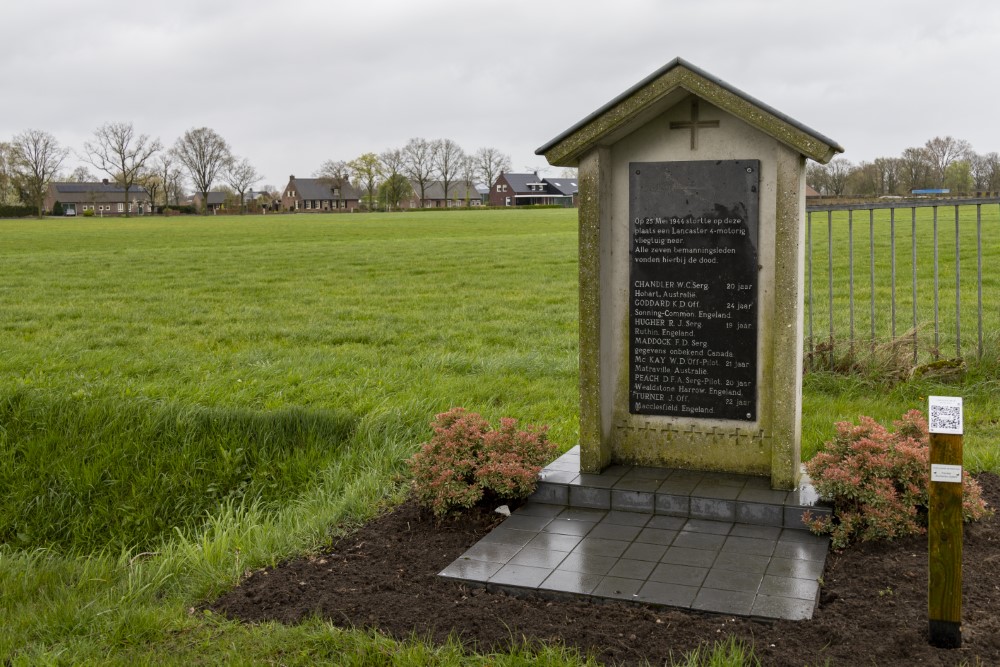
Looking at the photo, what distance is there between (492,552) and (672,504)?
1.37m

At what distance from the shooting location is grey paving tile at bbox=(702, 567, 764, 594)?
5.10 metres

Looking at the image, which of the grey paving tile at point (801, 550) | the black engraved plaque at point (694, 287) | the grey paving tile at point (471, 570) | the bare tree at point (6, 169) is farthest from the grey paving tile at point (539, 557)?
the bare tree at point (6, 169)

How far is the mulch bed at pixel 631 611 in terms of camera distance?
4.38m

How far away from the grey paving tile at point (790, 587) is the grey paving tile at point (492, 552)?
4.82 feet

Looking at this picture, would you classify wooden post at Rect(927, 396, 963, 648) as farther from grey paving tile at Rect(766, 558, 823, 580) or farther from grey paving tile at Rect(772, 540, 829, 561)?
grey paving tile at Rect(772, 540, 829, 561)

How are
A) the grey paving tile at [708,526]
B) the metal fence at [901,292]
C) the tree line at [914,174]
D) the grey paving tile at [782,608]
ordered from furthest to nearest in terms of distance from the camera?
the tree line at [914,174]
the metal fence at [901,292]
the grey paving tile at [708,526]
the grey paving tile at [782,608]

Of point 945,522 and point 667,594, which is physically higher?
point 945,522

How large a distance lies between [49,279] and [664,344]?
18.7m

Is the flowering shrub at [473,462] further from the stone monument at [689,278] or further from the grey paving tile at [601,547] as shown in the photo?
the grey paving tile at [601,547]

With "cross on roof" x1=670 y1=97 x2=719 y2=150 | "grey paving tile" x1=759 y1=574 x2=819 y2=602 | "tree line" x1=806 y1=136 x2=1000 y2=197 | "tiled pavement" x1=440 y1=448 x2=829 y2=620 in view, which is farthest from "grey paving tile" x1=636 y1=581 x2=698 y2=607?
"tree line" x1=806 y1=136 x2=1000 y2=197

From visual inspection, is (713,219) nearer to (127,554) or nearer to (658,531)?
(658,531)

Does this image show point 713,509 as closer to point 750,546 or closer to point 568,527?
point 750,546

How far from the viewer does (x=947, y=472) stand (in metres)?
4.11

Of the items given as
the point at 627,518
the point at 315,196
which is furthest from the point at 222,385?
the point at 315,196
